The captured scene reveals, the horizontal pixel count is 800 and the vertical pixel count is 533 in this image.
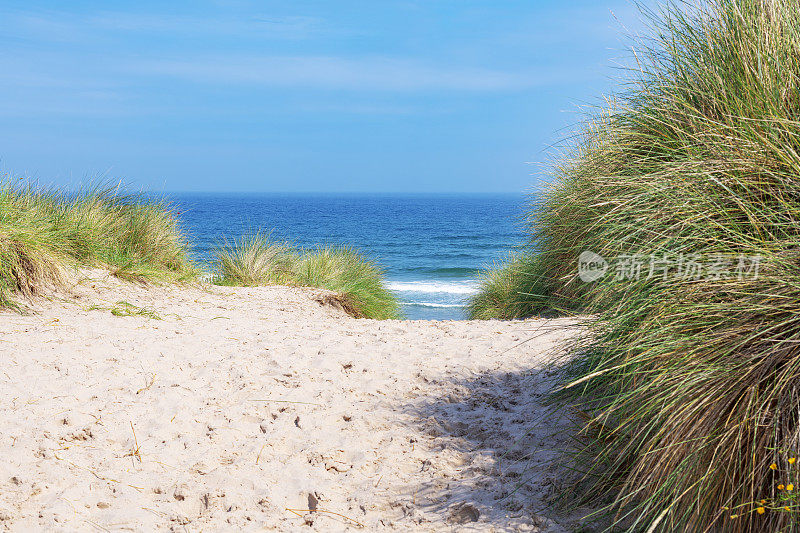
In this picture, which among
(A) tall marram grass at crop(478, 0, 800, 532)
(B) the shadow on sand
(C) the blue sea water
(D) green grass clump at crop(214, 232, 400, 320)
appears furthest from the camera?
(C) the blue sea water

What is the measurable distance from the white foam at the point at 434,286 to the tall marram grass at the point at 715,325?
596 inches

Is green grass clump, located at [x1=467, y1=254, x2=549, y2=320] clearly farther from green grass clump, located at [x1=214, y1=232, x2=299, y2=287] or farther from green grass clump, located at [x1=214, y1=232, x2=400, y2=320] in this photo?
green grass clump, located at [x1=214, y1=232, x2=299, y2=287]

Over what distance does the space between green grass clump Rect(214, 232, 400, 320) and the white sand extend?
3679mm

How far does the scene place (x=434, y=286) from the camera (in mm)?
19312

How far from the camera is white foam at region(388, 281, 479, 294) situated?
1827cm

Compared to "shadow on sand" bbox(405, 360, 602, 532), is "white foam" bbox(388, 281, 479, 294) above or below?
below

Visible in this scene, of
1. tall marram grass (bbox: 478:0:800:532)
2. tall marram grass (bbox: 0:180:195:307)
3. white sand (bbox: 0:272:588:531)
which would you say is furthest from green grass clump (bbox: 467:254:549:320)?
tall marram grass (bbox: 0:180:195:307)

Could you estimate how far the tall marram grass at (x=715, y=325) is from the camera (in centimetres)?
174

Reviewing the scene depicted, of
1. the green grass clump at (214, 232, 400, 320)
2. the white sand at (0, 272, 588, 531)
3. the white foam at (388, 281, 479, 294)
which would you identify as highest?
the green grass clump at (214, 232, 400, 320)

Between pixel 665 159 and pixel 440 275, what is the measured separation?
1904 cm

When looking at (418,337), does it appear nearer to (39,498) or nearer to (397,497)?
(397,497)

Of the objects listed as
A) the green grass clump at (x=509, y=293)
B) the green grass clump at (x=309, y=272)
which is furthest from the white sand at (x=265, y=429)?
the green grass clump at (x=309, y=272)

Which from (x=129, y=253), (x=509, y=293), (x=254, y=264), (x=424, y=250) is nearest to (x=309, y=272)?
(x=254, y=264)

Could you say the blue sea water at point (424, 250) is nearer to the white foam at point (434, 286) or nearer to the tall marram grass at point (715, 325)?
the white foam at point (434, 286)
